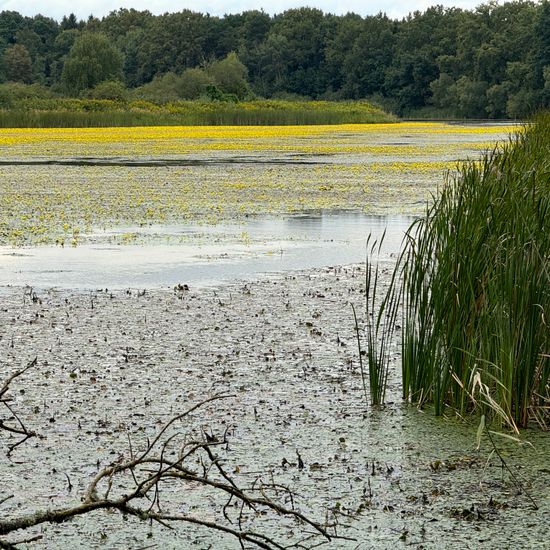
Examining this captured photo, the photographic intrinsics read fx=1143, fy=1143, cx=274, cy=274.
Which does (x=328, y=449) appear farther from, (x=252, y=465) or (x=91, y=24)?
(x=91, y=24)

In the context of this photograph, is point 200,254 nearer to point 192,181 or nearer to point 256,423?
point 256,423

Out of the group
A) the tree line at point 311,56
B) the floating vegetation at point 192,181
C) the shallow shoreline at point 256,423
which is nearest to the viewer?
the shallow shoreline at point 256,423

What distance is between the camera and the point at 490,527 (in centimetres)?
338

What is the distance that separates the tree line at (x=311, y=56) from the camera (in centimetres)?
6962

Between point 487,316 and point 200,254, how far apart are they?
5.29 m

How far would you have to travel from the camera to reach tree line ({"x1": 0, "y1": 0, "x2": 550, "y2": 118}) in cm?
6962

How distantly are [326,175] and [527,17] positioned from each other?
68409 mm

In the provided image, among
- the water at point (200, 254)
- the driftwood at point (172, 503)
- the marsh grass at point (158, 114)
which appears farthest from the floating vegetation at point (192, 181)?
the marsh grass at point (158, 114)

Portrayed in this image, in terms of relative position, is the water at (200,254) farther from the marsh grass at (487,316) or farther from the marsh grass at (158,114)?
the marsh grass at (158,114)

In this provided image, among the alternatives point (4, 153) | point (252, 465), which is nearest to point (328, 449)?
point (252, 465)

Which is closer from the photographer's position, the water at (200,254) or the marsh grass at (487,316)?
the marsh grass at (487,316)

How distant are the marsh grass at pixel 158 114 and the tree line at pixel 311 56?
298 inches

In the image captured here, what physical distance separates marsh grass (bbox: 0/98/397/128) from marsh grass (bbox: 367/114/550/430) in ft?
123

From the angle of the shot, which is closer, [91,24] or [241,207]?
[241,207]
